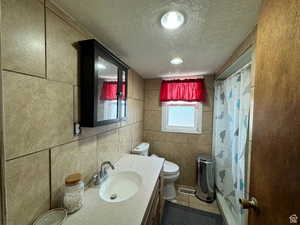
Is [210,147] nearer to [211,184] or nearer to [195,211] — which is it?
[211,184]

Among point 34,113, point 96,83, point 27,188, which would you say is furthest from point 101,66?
point 27,188

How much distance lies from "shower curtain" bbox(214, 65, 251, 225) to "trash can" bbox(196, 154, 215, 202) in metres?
0.10

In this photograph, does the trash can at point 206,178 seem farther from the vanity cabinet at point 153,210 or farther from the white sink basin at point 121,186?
the white sink basin at point 121,186

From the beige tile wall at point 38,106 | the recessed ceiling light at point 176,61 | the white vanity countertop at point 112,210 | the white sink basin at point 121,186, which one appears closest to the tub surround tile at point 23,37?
the beige tile wall at point 38,106

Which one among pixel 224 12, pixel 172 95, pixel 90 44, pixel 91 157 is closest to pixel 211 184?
pixel 172 95

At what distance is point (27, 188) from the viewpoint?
2.10 feet

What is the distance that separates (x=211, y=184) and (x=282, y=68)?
7.12ft

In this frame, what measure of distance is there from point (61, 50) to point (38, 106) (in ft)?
1.31

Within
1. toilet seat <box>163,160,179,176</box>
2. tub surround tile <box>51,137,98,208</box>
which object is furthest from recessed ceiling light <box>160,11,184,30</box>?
toilet seat <box>163,160,179,176</box>

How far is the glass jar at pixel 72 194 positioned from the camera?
2.61 ft

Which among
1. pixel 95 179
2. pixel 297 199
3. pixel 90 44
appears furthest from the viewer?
pixel 95 179

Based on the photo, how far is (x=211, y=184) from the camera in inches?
81.3

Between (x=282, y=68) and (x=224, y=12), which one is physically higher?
(x=224, y=12)

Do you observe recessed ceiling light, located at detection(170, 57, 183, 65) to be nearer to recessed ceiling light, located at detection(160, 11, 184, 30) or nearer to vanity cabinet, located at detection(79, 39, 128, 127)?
recessed ceiling light, located at detection(160, 11, 184, 30)
